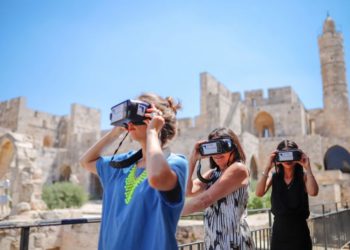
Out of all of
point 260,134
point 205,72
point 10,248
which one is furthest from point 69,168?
point 10,248

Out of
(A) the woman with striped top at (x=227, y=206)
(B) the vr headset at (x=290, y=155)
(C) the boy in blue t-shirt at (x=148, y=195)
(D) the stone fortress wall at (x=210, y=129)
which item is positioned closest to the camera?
(C) the boy in blue t-shirt at (x=148, y=195)

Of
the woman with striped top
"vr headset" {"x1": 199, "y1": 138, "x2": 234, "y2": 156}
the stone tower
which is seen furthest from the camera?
the stone tower

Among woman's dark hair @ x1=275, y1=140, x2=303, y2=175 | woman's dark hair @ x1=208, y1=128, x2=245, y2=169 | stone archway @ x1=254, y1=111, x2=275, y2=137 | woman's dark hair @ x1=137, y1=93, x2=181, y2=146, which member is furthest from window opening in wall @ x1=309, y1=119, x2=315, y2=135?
woman's dark hair @ x1=137, y1=93, x2=181, y2=146

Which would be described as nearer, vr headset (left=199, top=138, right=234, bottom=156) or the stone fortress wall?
vr headset (left=199, top=138, right=234, bottom=156)

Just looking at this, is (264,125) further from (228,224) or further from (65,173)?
(228,224)

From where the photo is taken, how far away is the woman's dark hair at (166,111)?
156cm

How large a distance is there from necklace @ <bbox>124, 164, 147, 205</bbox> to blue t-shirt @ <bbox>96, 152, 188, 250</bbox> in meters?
0.02

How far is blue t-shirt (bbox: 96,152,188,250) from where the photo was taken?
1.31 m

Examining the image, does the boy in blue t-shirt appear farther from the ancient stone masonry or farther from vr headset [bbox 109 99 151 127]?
the ancient stone masonry

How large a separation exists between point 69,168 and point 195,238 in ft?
71.5

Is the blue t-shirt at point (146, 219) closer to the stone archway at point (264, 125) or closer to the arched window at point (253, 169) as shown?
the arched window at point (253, 169)

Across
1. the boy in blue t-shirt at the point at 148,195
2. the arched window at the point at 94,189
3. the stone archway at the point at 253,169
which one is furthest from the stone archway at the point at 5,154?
the stone archway at the point at 253,169

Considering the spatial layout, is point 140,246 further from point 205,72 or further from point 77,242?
point 205,72

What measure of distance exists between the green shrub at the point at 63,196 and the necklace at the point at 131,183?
14.2 m
